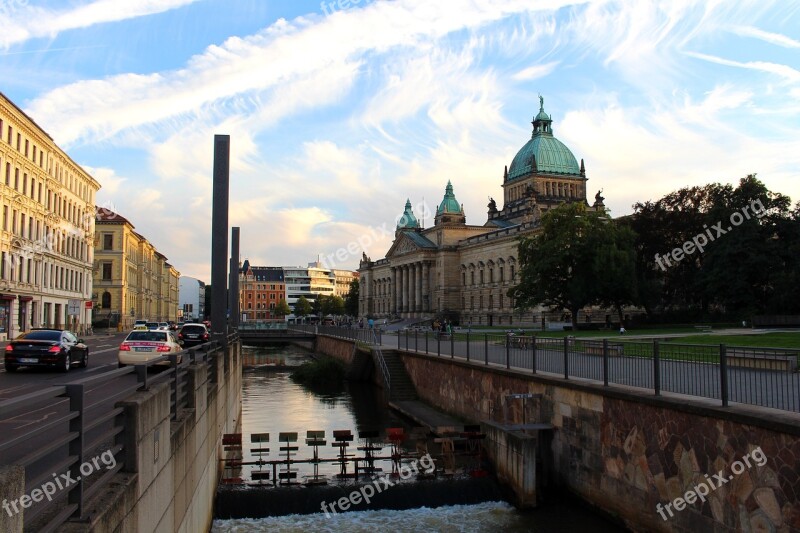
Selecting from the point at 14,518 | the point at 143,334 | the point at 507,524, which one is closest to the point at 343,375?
the point at 143,334

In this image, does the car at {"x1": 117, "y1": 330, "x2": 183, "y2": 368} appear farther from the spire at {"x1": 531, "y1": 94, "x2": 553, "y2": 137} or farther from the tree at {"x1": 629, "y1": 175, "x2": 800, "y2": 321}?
the spire at {"x1": 531, "y1": 94, "x2": 553, "y2": 137}

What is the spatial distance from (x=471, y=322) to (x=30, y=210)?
253ft

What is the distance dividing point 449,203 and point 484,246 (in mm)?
32569

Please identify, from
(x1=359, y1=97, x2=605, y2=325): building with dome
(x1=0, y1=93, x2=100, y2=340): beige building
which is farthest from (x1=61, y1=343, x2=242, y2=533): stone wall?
(x1=359, y1=97, x2=605, y2=325): building with dome

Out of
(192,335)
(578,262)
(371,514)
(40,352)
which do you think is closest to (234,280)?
(192,335)

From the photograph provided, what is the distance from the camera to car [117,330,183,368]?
24016 millimetres

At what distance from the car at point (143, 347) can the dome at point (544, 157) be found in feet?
339

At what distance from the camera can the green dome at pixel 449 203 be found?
5659 inches

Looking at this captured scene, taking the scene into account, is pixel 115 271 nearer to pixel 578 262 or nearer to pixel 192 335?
pixel 192 335

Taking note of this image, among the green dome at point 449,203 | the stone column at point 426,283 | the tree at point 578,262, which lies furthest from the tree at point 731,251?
the green dome at point 449,203

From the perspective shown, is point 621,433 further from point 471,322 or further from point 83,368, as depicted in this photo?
point 471,322

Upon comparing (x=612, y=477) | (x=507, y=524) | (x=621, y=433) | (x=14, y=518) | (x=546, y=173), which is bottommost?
(x=507, y=524)

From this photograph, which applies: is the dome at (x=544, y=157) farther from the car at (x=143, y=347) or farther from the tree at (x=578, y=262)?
the car at (x=143, y=347)

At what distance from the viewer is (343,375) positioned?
45.1 meters
